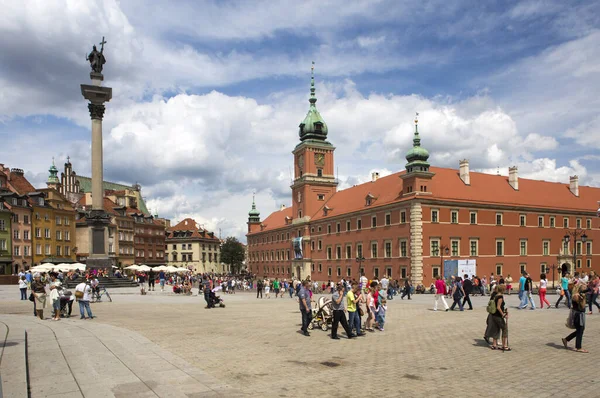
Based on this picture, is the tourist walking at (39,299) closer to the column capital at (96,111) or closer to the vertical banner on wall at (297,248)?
the column capital at (96,111)

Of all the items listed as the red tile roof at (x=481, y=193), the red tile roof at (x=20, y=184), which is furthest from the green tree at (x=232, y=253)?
the red tile roof at (x=20, y=184)

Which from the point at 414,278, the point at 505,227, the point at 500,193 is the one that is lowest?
the point at 414,278

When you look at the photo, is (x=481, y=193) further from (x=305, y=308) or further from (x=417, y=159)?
(x=305, y=308)

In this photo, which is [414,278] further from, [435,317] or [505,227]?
[435,317]

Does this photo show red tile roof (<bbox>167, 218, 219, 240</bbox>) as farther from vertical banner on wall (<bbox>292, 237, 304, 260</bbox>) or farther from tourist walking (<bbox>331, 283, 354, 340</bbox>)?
tourist walking (<bbox>331, 283, 354, 340</bbox>)

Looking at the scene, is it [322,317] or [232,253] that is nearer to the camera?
[322,317]

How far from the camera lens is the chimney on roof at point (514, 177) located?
62000mm

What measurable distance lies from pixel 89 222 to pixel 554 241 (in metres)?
54.2

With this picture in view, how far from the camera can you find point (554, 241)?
199 ft

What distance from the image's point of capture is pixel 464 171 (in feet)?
195

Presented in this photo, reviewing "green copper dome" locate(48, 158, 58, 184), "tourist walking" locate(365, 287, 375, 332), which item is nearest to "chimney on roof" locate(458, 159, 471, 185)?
"tourist walking" locate(365, 287, 375, 332)

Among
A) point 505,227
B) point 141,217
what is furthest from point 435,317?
point 141,217

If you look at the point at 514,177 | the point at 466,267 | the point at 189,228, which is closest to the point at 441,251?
the point at 466,267

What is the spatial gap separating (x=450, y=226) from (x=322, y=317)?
4076 centimetres
